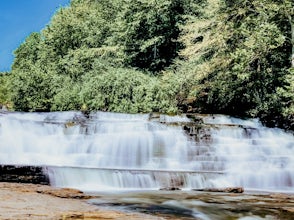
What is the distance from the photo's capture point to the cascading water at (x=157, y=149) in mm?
12914

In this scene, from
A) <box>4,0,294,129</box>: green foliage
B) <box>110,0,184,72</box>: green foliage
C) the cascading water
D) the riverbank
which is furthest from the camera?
<box>110,0,184,72</box>: green foliage

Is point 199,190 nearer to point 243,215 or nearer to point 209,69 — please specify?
point 243,215

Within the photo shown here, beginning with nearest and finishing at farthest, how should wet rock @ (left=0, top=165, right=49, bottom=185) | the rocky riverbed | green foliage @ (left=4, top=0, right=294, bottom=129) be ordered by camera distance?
the rocky riverbed → wet rock @ (left=0, top=165, right=49, bottom=185) → green foliage @ (left=4, top=0, right=294, bottom=129)

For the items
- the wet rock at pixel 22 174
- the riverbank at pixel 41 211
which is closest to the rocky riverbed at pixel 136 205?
the riverbank at pixel 41 211

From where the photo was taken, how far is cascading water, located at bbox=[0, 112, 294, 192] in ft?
42.4

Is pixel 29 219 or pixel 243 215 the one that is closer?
pixel 29 219

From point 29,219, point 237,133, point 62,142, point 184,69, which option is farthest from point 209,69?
point 29,219

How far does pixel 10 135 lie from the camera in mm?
13969

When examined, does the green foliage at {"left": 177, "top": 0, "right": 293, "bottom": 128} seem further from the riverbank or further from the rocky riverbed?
the riverbank

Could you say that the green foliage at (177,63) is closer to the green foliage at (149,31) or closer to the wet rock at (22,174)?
the green foliage at (149,31)

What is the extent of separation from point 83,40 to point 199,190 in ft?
75.8

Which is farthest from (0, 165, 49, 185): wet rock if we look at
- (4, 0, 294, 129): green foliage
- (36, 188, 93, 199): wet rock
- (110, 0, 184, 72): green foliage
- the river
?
(110, 0, 184, 72): green foliage

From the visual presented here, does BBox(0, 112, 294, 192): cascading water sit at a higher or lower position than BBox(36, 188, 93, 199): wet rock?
higher

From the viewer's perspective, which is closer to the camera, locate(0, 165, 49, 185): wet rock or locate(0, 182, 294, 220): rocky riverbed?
locate(0, 182, 294, 220): rocky riverbed
